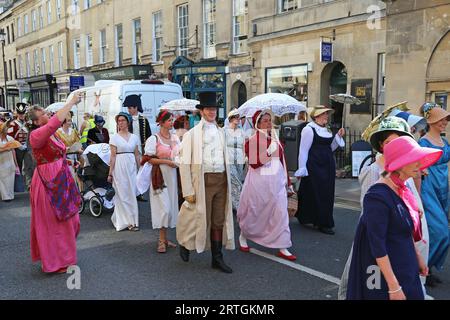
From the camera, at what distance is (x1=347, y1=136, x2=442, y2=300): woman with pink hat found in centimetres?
262

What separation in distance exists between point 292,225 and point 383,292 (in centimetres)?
454

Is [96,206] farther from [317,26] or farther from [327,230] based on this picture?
[317,26]

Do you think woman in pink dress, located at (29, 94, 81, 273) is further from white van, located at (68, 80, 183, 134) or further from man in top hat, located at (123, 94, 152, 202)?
white van, located at (68, 80, 183, 134)

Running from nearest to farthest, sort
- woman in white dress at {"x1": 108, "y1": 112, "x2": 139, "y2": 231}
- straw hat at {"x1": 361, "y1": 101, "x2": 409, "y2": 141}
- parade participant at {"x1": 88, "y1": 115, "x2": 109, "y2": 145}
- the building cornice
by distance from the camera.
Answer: straw hat at {"x1": 361, "y1": 101, "x2": 409, "y2": 141}, woman in white dress at {"x1": 108, "y1": 112, "x2": 139, "y2": 231}, parade participant at {"x1": 88, "y1": 115, "x2": 109, "y2": 145}, the building cornice

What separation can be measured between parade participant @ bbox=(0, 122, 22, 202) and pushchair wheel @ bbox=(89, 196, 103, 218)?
272 cm

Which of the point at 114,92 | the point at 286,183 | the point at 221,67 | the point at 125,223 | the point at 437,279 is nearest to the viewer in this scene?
the point at 437,279

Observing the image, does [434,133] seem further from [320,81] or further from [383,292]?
[320,81]

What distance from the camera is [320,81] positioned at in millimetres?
14953

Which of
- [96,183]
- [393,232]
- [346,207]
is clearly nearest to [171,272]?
[393,232]

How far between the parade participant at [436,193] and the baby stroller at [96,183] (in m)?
5.44

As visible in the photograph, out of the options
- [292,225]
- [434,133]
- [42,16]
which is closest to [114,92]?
[292,225]

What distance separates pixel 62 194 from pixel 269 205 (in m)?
2.48

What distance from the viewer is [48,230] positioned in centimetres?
495

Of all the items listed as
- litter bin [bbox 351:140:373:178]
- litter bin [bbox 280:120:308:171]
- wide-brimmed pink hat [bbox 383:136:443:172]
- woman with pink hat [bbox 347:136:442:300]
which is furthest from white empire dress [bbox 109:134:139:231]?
litter bin [bbox 280:120:308:171]
